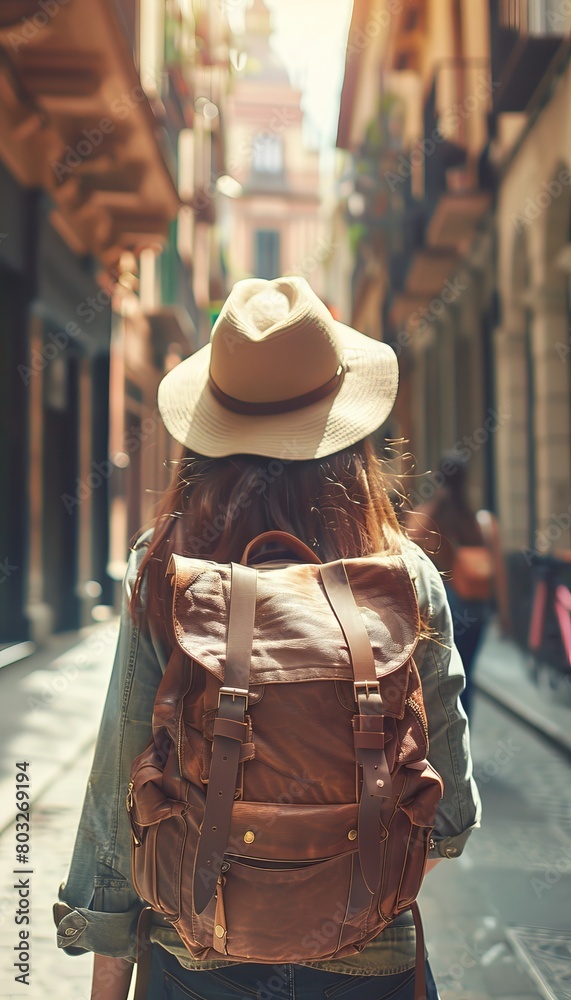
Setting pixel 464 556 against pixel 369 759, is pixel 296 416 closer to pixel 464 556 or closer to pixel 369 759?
pixel 369 759

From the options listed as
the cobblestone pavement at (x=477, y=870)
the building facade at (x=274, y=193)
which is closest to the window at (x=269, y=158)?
the building facade at (x=274, y=193)

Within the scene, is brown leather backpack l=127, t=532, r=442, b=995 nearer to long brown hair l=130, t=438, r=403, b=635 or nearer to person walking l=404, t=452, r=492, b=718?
long brown hair l=130, t=438, r=403, b=635

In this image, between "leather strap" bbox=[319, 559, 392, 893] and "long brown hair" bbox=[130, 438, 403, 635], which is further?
"long brown hair" bbox=[130, 438, 403, 635]

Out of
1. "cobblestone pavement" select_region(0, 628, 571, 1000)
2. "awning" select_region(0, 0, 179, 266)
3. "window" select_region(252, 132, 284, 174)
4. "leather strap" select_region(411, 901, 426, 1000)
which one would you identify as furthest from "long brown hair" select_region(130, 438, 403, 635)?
"window" select_region(252, 132, 284, 174)

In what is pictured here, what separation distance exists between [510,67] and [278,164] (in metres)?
47.9

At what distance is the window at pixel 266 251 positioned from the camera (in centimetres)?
5491

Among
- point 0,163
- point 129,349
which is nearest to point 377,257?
point 129,349

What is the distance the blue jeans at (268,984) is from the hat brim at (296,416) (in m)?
0.76

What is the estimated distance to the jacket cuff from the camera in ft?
4.91

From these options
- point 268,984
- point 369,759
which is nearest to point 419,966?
point 268,984

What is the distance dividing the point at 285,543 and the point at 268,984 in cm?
63
